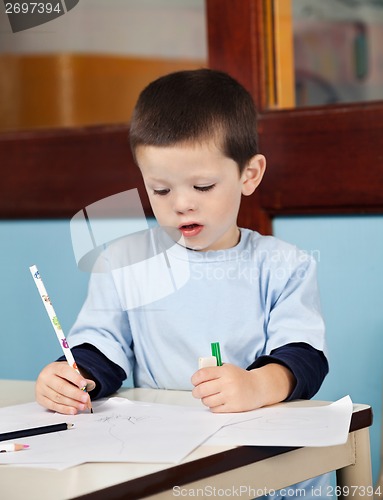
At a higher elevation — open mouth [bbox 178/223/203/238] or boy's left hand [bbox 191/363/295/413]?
open mouth [bbox 178/223/203/238]

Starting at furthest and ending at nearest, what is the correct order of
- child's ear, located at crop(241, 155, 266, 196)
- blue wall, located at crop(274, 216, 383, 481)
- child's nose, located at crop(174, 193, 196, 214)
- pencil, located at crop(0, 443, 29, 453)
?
blue wall, located at crop(274, 216, 383, 481)
child's ear, located at crop(241, 155, 266, 196)
child's nose, located at crop(174, 193, 196, 214)
pencil, located at crop(0, 443, 29, 453)

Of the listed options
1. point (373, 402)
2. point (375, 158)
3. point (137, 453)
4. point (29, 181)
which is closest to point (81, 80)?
point (29, 181)

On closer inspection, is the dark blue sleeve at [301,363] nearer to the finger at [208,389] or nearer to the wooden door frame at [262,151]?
the finger at [208,389]

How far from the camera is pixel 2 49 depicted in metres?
2.26

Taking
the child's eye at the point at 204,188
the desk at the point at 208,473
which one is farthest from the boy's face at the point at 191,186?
the desk at the point at 208,473

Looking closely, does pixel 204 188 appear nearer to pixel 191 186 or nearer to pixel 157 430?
pixel 191 186

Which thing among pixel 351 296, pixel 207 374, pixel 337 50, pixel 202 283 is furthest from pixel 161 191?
pixel 337 50

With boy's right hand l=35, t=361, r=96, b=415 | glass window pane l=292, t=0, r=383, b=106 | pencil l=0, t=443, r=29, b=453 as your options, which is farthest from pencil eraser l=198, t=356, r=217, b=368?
glass window pane l=292, t=0, r=383, b=106

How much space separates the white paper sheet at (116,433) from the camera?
2.62ft

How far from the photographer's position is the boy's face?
1124mm

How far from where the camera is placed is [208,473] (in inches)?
31.2

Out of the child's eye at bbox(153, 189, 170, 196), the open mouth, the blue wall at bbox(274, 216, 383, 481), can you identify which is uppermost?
the child's eye at bbox(153, 189, 170, 196)

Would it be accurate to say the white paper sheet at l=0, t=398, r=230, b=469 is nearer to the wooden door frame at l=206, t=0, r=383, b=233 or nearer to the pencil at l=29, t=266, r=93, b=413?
the pencil at l=29, t=266, r=93, b=413

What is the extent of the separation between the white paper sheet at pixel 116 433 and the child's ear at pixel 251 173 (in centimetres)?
34
